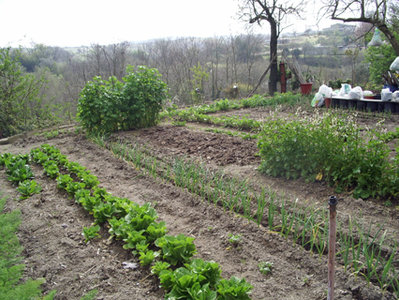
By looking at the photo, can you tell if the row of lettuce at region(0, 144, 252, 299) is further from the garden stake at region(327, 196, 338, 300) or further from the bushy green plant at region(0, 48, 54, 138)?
the bushy green plant at region(0, 48, 54, 138)

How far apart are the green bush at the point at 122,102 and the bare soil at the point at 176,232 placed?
7.71ft

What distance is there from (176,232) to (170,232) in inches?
2.8

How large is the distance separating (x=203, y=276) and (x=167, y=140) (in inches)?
197

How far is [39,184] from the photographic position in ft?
16.4

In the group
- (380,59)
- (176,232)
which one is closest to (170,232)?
(176,232)

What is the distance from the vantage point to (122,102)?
26.4 feet

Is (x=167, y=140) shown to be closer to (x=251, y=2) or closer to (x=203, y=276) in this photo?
(x=203, y=276)

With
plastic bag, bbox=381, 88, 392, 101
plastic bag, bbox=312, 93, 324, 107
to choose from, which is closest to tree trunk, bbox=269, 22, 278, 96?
plastic bag, bbox=312, 93, 324, 107

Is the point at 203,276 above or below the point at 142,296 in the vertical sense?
above

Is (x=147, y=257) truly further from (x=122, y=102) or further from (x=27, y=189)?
(x=122, y=102)

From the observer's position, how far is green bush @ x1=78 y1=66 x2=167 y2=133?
7691mm

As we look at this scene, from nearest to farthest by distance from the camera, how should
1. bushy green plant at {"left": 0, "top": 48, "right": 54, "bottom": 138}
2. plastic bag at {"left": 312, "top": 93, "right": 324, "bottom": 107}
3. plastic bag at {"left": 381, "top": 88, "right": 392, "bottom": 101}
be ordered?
plastic bag at {"left": 381, "top": 88, "right": 392, "bottom": 101}
bushy green plant at {"left": 0, "top": 48, "right": 54, "bottom": 138}
plastic bag at {"left": 312, "top": 93, "right": 324, "bottom": 107}

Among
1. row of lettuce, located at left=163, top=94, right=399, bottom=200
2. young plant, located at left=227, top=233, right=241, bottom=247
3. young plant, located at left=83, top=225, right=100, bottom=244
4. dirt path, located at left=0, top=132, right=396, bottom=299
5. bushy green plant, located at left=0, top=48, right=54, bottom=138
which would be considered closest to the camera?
dirt path, located at left=0, top=132, right=396, bottom=299

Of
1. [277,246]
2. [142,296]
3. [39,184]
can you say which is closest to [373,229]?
[277,246]
